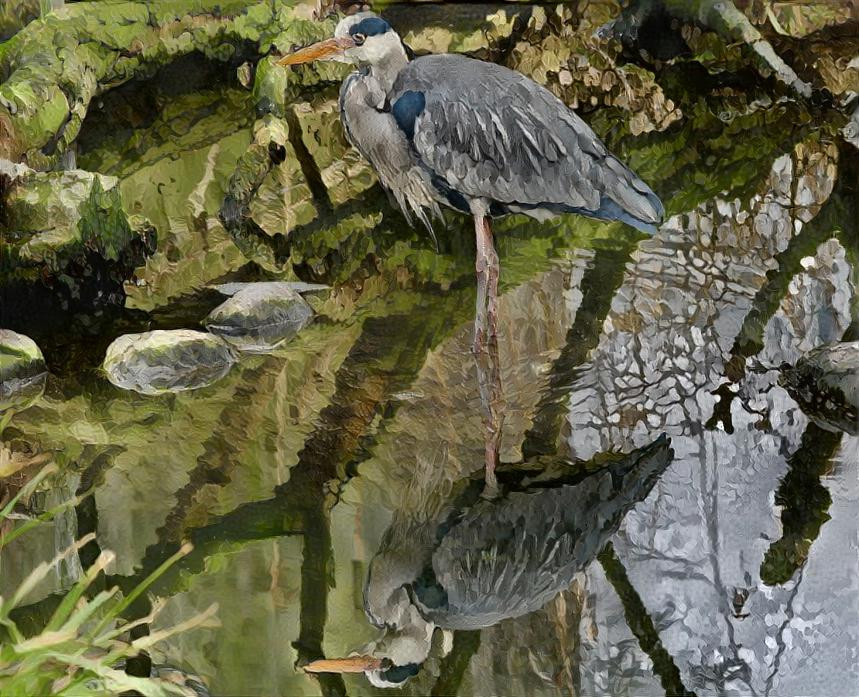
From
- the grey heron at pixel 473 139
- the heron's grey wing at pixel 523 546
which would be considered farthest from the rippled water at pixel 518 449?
the grey heron at pixel 473 139

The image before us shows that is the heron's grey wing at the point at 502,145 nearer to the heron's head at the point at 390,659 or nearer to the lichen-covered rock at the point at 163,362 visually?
the lichen-covered rock at the point at 163,362

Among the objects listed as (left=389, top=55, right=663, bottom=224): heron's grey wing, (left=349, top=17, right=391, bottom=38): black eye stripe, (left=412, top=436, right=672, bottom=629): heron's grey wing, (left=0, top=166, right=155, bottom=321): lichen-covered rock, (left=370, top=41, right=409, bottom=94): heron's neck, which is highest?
(left=349, top=17, right=391, bottom=38): black eye stripe

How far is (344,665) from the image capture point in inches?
46.0

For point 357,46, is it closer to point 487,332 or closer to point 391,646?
point 487,332

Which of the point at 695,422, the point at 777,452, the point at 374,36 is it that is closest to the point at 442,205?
the point at 374,36

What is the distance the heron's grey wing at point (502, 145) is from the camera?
166 centimetres

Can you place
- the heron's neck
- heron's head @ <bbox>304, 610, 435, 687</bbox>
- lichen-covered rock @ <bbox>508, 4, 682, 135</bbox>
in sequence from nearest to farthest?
heron's head @ <bbox>304, 610, 435, 687</bbox>, the heron's neck, lichen-covered rock @ <bbox>508, 4, 682, 135</bbox>

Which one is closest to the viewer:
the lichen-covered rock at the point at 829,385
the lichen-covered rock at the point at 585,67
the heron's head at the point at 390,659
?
the heron's head at the point at 390,659

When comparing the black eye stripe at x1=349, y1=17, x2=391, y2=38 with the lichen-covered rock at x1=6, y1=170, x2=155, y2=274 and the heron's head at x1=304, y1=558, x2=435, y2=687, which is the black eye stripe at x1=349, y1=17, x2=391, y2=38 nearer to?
the lichen-covered rock at x1=6, y1=170, x2=155, y2=274

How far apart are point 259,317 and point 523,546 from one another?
28.3 inches

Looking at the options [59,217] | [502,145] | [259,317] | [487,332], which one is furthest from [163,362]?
[502,145]

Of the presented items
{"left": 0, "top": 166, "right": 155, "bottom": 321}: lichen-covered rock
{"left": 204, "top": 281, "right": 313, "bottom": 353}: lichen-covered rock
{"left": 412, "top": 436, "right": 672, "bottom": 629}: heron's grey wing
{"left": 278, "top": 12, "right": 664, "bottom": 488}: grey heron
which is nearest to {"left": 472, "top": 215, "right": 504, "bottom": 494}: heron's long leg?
{"left": 278, "top": 12, "right": 664, "bottom": 488}: grey heron

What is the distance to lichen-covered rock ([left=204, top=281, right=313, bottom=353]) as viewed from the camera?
1.79m

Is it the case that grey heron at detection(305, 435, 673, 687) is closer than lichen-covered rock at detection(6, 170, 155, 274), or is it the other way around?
grey heron at detection(305, 435, 673, 687)
